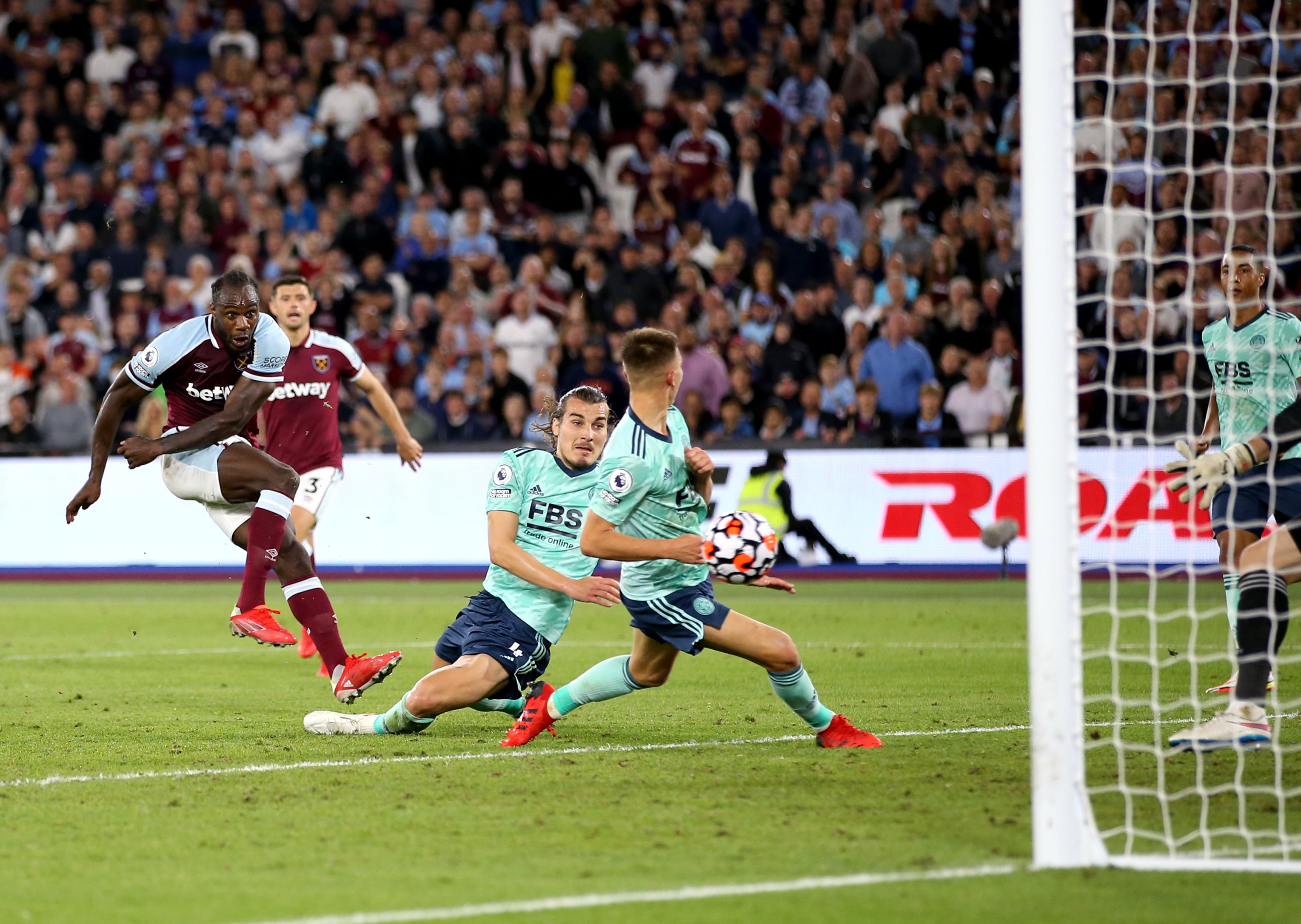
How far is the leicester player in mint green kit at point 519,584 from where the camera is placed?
7.08 meters

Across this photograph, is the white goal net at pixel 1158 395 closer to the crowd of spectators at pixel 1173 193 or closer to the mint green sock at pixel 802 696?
the crowd of spectators at pixel 1173 193

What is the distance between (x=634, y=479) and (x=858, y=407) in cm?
1027

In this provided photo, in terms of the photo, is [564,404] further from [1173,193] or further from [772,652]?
[1173,193]

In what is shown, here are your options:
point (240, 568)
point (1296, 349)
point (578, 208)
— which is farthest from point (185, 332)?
point (578, 208)

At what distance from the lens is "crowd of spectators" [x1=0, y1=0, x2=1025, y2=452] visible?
56.7 feet

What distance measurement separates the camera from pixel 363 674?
25.0 ft

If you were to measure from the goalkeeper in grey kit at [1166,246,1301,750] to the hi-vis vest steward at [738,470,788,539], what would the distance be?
7.24m

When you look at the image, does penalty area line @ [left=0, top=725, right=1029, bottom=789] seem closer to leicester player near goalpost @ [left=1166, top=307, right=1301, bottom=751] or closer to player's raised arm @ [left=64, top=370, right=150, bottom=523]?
leicester player near goalpost @ [left=1166, top=307, right=1301, bottom=751]

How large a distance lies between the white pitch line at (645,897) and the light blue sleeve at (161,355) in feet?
16.4

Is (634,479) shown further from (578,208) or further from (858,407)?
(578,208)

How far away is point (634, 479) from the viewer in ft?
20.8

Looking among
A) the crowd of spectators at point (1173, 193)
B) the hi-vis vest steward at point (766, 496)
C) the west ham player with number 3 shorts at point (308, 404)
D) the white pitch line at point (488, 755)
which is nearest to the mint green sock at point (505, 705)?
the white pitch line at point (488, 755)

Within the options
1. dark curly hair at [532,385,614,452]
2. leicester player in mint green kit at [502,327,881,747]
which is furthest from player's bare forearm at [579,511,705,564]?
dark curly hair at [532,385,614,452]

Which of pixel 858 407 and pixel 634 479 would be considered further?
pixel 858 407
